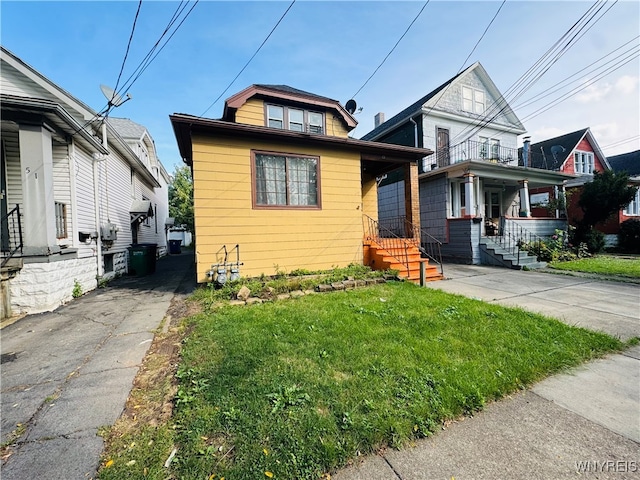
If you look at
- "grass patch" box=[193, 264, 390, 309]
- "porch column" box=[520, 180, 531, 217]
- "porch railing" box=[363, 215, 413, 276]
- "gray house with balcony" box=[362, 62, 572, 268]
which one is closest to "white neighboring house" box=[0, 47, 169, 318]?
"grass patch" box=[193, 264, 390, 309]

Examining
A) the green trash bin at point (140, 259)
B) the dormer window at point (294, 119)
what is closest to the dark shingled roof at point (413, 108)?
the dormer window at point (294, 119)

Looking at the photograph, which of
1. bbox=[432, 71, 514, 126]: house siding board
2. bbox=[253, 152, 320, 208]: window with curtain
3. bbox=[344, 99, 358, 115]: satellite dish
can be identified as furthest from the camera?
bbox=[432, 71, 514, 126]: house siding board

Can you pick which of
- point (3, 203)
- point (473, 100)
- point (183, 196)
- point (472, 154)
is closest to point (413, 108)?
point (473, 100)

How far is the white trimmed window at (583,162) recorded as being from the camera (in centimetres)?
1847

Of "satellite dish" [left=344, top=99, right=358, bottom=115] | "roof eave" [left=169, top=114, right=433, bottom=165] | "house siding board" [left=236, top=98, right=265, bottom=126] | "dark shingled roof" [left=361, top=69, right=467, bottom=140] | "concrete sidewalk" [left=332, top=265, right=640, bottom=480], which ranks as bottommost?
"concrete sidewalk" [left=332, top=265, right=640, bottom=480]

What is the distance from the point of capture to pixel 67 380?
2803 millimetres

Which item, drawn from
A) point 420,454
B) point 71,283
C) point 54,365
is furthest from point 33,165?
point 420,454

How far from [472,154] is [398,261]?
10143 mm

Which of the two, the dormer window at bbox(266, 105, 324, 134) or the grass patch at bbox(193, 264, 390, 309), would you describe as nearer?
the grass patch at bbox(193, 264, 390, 309)

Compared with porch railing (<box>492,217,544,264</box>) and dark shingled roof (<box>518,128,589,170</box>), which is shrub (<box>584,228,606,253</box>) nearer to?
porch railing (<box>492,217,544,264</box>)

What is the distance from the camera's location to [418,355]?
9.68ft

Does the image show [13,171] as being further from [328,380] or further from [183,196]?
[183,196]

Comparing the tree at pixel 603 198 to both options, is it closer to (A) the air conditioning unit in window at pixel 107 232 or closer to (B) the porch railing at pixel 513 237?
(B) the porch railing at pixel 513 237

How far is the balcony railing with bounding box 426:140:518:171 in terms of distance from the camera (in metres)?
13.8
